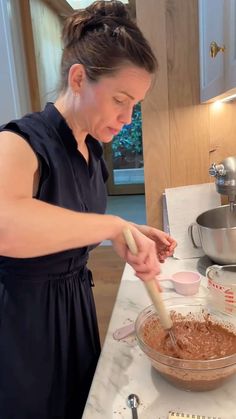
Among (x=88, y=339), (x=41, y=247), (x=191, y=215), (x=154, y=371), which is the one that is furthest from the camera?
(x=191, y=215)

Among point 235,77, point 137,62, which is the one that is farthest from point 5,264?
point 235,77

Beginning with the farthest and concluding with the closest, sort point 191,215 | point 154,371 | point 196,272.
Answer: point 191,215, point 196,272, point 154,371

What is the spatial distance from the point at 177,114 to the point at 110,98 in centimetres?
72

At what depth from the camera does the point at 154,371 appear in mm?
709

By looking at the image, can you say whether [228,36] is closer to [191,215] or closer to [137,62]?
[137,62]

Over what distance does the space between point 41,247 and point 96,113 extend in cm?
35

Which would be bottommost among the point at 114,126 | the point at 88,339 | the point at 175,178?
the point at 88,339

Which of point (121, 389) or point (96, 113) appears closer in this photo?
point (121, 389)

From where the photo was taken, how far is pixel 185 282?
101cm

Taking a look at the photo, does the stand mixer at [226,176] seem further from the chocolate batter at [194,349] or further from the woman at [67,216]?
the chocolate batter at [194,349]

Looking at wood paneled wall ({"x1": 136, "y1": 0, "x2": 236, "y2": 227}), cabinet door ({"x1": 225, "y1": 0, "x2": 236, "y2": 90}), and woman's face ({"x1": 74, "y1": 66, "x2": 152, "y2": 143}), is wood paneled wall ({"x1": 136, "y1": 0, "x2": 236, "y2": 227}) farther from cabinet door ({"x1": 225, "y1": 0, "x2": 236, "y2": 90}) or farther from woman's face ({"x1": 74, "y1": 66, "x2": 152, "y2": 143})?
woman's face ({"x1": 74, "y1": 66, "x2": 152, "y2": 143})

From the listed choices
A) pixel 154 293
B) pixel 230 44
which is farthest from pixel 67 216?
pixel 230 44

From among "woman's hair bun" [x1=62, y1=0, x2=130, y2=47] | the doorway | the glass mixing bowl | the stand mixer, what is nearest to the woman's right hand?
the glass mixing bowl

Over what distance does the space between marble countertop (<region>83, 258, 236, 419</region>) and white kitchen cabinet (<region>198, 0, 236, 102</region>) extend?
67cm
